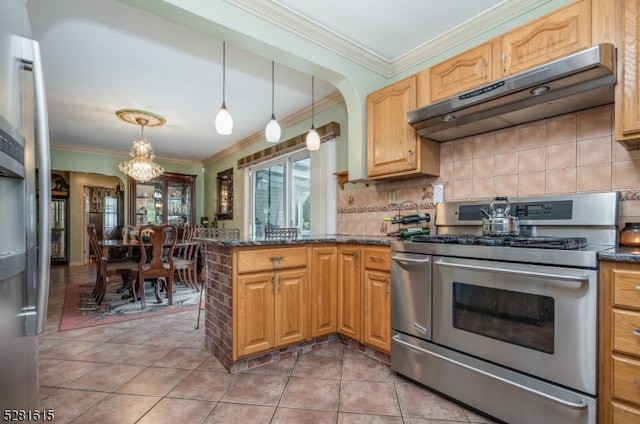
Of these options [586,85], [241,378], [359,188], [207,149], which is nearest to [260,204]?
[207,149]

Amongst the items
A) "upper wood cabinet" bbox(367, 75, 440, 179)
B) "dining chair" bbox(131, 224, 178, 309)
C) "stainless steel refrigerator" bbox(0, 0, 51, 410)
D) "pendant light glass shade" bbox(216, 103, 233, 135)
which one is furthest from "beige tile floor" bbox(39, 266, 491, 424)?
"pendant light glass shade" bbox(216, 103, 233, 135)

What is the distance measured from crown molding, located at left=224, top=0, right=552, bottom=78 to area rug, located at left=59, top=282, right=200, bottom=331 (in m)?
3.05

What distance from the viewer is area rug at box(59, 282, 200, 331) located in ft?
10.2

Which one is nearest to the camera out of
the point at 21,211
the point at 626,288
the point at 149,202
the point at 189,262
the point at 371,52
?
the point at 21,211

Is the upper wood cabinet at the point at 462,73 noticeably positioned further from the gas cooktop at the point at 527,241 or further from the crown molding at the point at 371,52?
the gas cooktop at the point at 527,241

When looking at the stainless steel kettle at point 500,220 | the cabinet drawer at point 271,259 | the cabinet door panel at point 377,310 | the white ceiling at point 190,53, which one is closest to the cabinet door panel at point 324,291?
the cabinet drawer at point 271,259

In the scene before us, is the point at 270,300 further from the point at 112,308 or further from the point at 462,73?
the point at 112,308

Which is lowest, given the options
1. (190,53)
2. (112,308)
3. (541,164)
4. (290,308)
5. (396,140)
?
(112,308)

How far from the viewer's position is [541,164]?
1946 mm

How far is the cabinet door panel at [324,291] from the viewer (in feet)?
7.94

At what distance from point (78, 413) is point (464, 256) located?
7.25 ft

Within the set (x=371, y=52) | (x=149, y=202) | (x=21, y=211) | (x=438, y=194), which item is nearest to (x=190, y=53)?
(x=371, y=52)

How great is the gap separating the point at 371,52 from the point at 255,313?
232cm

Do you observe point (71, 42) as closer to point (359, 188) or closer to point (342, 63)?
point (342, 63)
